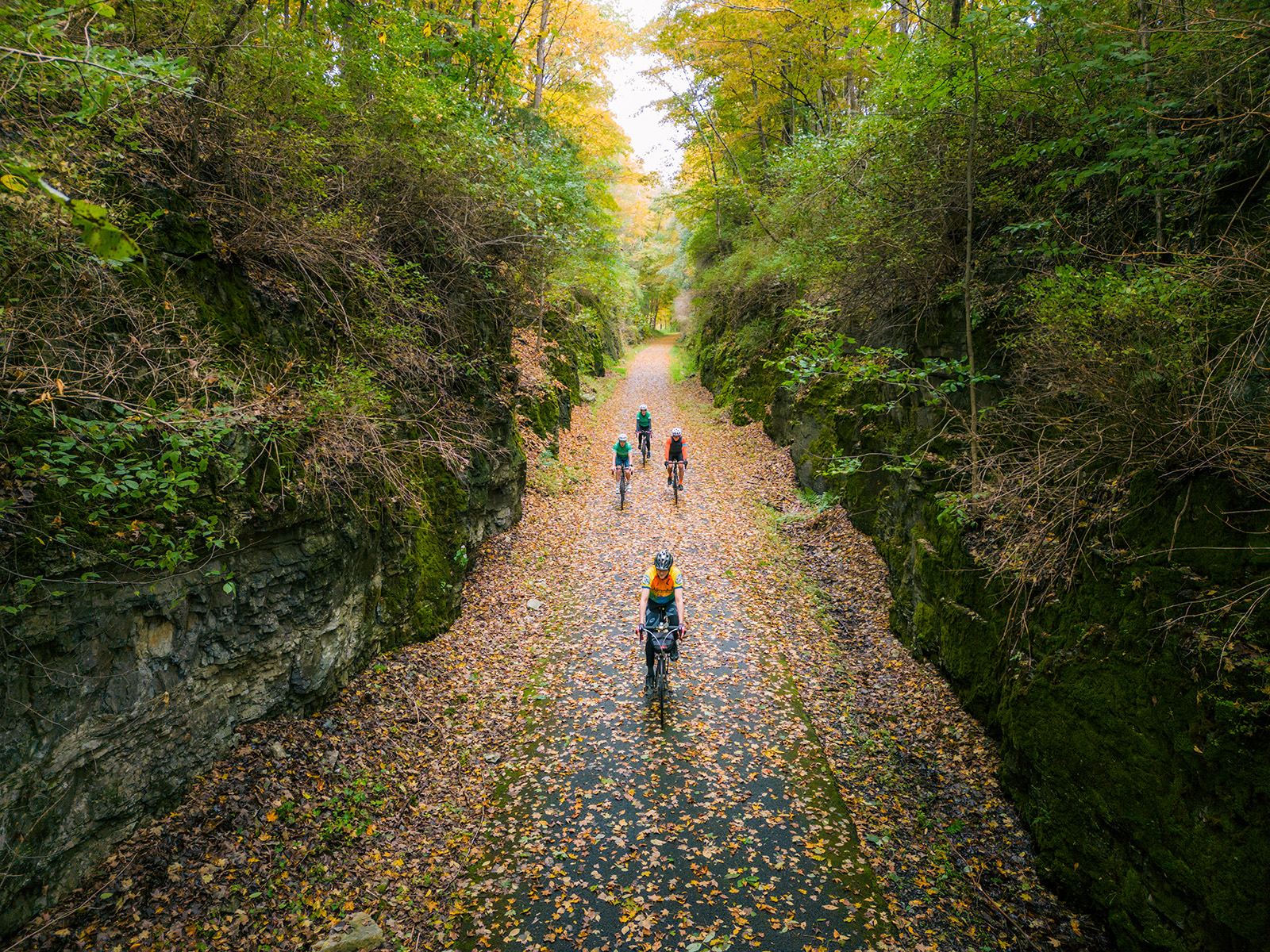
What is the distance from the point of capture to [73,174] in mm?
4309

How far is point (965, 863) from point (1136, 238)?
685 cm

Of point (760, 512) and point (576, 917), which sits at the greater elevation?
point (760, 512)

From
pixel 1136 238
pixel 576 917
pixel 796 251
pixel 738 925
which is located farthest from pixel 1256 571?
pixel 796 251

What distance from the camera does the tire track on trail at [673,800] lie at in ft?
15.5

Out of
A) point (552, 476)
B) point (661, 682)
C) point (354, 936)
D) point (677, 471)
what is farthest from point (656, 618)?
point (552, 476)

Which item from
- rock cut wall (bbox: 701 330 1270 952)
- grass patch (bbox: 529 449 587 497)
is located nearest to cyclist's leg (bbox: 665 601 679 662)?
rock cut wall (bbox: 701 330 1270 952)

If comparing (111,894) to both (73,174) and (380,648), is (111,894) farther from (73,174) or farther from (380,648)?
(73,174)

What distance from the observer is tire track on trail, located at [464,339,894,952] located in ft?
15.5

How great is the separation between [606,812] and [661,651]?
1.97 m

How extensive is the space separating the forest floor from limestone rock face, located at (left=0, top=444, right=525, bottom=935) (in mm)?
285

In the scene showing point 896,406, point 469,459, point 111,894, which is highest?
point 896,406

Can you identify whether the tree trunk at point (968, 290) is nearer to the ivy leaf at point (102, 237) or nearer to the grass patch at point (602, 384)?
the ivy leaf at point (102, 237)

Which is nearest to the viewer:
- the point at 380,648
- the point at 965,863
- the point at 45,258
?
the point at 45,258

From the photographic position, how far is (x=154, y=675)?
4469 mm
